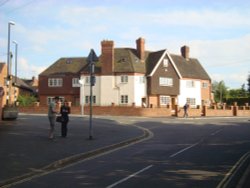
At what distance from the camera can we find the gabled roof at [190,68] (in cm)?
7175

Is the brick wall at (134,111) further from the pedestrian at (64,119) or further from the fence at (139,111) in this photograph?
the pedestrian at (64,119)

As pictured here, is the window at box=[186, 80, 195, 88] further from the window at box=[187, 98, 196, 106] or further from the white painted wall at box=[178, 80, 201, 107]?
the window at box=[187, 98, 196, 106]

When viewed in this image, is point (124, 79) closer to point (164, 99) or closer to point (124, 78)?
point (124, 78)

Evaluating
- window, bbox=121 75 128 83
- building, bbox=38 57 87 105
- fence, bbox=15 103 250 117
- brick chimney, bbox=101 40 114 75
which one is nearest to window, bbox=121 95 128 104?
window, bbox=121 75 128 83

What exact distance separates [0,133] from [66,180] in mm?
10121

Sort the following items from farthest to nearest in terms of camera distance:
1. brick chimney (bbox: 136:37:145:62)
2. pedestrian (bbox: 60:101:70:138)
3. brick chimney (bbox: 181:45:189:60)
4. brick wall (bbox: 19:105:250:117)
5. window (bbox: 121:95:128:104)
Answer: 1. brick chimney (bbox: 181:45:189:60)
2. brick chimney (bbox: 136:37:145:62)
3. window (bbox: 121:95:128:104)
4. brick wall (bbox: 19:105:250:117)
5. pedestrian (bbox: 60:101:70:138)

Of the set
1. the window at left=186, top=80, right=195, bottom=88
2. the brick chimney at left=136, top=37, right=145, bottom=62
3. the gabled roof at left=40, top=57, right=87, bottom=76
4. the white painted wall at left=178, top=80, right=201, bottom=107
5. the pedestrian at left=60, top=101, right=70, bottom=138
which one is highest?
the brick chimney at left=136, top=37, right=145, bottom=62

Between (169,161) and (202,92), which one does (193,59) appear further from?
(169,161)

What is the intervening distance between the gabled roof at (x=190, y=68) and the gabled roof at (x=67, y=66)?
14224mm

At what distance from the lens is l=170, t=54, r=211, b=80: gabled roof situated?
71750 mm

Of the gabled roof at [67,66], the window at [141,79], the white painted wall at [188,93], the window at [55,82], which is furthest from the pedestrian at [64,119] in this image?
the white painted wall at [188,93]

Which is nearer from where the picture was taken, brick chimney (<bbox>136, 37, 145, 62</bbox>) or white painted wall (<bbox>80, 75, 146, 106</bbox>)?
white painted wall (<bbox>80, 75, 146, 106</bbox>)

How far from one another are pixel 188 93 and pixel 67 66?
19.0 meters

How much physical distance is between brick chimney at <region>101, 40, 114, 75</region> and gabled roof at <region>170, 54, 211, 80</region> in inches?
490
